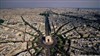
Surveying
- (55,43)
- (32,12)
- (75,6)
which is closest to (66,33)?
(55,43)

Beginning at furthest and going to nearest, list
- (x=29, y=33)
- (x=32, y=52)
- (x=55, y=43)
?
(x=29, y=33), (x=55, y=43), (x=32, y=52)

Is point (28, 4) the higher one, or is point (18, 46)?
point (28, 4)

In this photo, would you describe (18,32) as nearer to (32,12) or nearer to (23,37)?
(23,37)

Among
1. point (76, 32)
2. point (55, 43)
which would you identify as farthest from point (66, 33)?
point (55, 43)

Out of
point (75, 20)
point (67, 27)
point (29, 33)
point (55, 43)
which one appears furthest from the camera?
point (75, 20)

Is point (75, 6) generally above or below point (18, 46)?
above

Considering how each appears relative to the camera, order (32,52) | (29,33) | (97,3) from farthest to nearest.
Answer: (97,3) < (29,33) < (32,52)

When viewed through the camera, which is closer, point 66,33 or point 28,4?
point 66,33

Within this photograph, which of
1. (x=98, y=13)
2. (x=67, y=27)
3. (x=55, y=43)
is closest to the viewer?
(x=55, y=43)

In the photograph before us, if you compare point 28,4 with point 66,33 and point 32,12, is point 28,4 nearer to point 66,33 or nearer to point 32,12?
point 32,12
